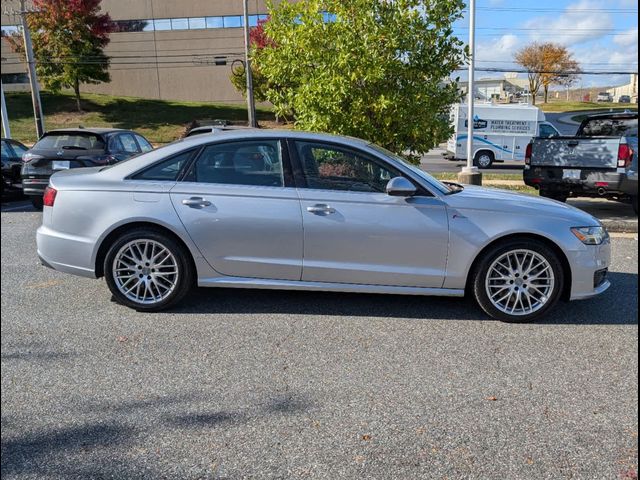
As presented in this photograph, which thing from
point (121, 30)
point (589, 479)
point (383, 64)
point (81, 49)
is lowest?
point (589, 479)

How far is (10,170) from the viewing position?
11.4 meters

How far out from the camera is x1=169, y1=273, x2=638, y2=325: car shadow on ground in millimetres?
4742

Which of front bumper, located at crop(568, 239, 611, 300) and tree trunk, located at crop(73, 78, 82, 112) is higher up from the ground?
tree trunk, located at crop(73, 78, 82, 112)

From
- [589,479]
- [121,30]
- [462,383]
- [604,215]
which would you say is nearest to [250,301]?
[462,383]

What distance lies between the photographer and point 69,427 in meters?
2.91

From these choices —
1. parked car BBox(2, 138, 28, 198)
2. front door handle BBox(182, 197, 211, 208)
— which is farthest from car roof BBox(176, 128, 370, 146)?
parked car BBox(2, 138, 28, 198)

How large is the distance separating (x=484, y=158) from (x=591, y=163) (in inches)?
566

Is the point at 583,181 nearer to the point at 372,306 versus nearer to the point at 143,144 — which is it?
the point at 372,306

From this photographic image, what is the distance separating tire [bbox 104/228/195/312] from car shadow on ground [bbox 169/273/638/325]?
7.9 inches

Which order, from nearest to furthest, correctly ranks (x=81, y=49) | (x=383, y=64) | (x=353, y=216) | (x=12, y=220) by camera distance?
(x=353, y=216) → (x=383, y=64) → (x=12, y=220) → (x=81, y=49)

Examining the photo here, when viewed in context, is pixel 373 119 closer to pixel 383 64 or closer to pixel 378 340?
pixel 383 64

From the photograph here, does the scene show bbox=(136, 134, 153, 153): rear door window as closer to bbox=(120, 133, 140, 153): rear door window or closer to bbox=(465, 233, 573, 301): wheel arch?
bbox=(120, 133, 140, 153): rear door window

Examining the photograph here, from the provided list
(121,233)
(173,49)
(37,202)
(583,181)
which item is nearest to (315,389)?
(121,233)

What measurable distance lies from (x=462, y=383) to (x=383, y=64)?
19.9 feet
